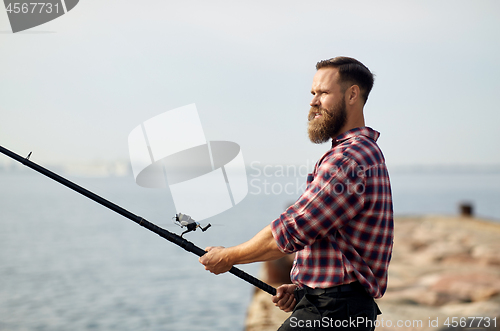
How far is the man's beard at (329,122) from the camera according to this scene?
2.68 meters

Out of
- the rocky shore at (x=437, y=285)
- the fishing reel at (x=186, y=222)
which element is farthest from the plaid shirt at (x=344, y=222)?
the rocky shore at (x=437, y=285)

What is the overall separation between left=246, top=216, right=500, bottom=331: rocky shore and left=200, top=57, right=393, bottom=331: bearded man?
381 centimetres

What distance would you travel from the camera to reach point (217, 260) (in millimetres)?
2660

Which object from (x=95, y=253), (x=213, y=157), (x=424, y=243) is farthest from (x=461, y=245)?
(x=95, y=253)

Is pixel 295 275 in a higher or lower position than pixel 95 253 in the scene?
higher

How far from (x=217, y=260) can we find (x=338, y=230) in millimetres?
667

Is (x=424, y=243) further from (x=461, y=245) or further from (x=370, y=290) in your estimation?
(x=370, y=290)

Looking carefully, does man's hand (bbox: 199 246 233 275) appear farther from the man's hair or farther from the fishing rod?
the man's hair

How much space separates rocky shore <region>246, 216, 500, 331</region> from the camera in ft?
20.7

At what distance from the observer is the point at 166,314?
14414mm

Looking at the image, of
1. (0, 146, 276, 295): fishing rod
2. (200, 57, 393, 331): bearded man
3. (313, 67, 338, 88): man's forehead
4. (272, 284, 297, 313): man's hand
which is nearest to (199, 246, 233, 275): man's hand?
(200, 57, 393, 331): bearded man

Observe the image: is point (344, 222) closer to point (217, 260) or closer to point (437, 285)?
point (217, 260)

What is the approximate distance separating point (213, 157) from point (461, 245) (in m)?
11.5

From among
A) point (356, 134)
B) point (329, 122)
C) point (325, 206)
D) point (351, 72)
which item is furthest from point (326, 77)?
point (325, 206)
